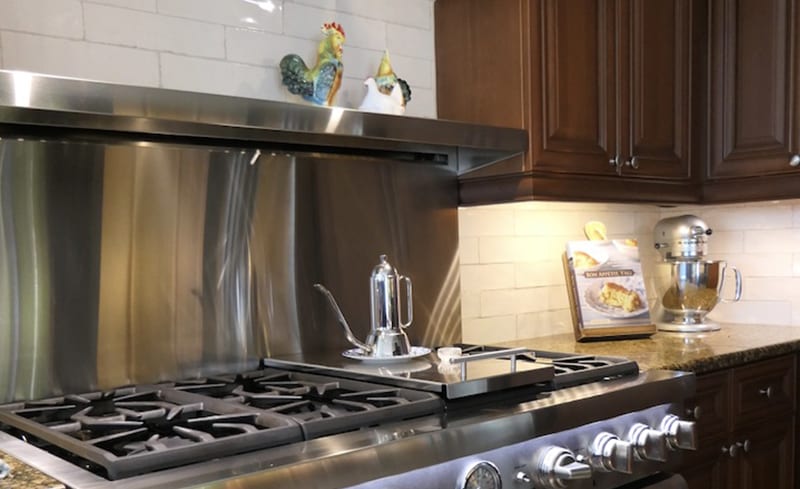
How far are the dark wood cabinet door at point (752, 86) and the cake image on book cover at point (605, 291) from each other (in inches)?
18.7

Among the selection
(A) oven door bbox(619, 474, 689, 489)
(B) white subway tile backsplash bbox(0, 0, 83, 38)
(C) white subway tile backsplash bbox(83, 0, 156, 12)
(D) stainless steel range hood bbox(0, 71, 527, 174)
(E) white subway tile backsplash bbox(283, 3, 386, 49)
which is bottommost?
(A) oven door bbox(619, 474, 689, 489)

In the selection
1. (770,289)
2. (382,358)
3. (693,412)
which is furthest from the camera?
(770,289)

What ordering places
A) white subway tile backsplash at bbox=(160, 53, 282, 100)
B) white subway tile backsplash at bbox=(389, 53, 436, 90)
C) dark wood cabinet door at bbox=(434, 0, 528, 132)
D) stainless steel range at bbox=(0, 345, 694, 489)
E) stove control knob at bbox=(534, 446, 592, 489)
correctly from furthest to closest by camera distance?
1. white subway tile backsplash at bbox=(389, 53, 436, 90)
2. dark wood cabinet door at bbox=(434, 0, 528, 132)
3. white subway tile backsplash at bbox=(160, 53, 282, 100)
4. stove control knob at bbox=(534, 446, 592, 489)
5. stainless steel range at bbox=(0, 345, 694, 489)

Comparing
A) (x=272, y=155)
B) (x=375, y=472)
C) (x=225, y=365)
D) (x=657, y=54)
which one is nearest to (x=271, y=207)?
(x=272, y=155)

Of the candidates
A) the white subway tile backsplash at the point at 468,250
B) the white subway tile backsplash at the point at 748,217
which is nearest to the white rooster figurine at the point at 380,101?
the white subway tile backsplash at the point at 468,250

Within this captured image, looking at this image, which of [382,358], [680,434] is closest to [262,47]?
[382,358]

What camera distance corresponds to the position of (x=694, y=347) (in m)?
2.11

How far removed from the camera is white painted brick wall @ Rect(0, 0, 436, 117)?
4.85 ft

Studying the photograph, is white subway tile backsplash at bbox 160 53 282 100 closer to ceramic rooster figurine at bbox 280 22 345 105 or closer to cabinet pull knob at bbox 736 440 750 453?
ceramic rooster figurine at bbox 280 22 345 105

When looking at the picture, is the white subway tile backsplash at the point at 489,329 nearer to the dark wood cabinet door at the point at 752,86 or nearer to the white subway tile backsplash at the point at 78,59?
the dark wood cabinet door at the point at 752,86

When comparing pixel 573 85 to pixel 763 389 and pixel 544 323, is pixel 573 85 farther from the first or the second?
pixel 763 389

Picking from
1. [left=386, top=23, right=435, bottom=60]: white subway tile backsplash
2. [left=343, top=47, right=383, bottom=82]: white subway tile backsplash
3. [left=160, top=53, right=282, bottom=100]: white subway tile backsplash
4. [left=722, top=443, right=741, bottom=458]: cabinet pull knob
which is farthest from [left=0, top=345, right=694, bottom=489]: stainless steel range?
[left=386, top=23, right=435, bottom=60]: white subway tile backsplash

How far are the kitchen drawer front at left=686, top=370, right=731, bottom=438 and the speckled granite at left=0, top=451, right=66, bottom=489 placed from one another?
1.46 meters

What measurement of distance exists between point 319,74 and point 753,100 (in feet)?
4.79
